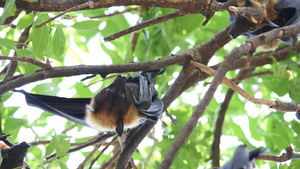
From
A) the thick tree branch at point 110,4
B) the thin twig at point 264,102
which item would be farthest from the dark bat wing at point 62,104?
the thin twig at point 264,102

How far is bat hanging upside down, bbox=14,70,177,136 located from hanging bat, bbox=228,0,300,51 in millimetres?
804

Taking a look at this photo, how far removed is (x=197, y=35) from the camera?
521 cm

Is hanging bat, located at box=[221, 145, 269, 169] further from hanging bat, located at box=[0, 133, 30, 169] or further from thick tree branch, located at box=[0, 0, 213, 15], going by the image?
hanging bat, located at box=[0, 133, 30, 169]

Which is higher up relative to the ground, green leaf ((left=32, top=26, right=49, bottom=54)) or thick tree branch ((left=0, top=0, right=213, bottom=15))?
thick tree branch ((left=0, top=0, right=213, bottom=15))

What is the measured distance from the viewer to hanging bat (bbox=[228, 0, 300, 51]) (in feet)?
9.47

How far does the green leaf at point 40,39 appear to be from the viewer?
8.85 ft

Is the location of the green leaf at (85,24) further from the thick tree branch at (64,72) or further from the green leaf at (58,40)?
the thick tree branch at (64,72)

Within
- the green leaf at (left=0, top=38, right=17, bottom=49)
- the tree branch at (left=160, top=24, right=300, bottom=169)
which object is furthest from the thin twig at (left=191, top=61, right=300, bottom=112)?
the green leaf at (left=0, top=38, right=17, bottom=49)

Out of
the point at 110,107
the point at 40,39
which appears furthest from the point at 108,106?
→ the point at 40,39

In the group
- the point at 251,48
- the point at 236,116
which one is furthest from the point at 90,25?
the point at 236,116

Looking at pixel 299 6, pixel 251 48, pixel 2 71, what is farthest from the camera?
pixel 2 71

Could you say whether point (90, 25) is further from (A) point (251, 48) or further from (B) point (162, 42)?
(B) point (162, 42)

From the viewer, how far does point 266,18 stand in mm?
2992

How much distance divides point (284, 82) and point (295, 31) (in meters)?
1.87
